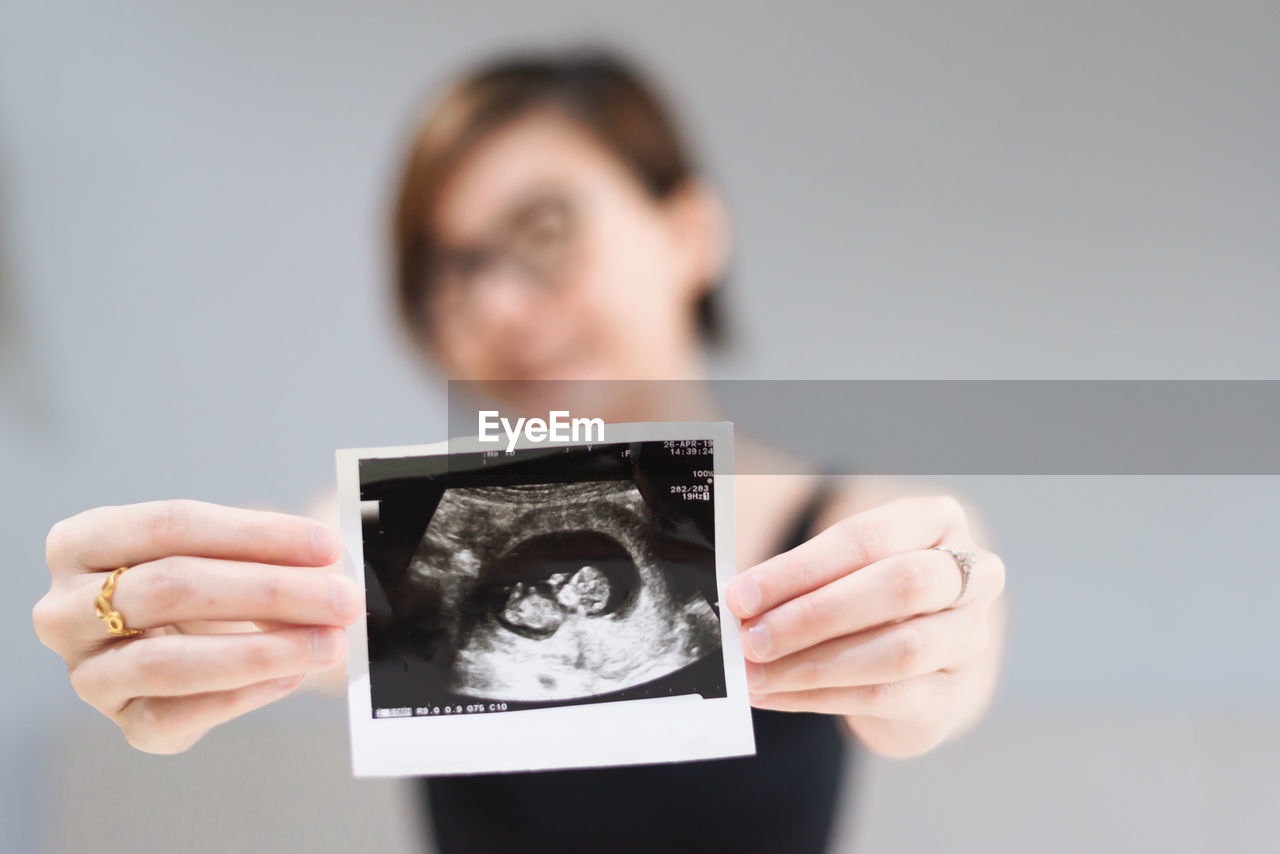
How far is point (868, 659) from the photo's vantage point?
0.75m

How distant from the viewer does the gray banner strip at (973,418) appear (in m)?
0.93

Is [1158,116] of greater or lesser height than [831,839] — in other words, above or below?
above

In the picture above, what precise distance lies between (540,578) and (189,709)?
33 cm

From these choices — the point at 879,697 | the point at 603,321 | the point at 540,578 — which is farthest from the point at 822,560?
the point at 603,321

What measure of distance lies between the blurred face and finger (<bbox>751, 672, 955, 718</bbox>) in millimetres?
372

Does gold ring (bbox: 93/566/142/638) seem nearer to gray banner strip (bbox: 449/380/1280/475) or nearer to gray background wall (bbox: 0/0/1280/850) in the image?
gray background wall (bbox: 0/0/1280/850)

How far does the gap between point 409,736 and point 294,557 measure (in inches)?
7.4

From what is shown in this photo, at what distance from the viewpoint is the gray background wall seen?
91 cm

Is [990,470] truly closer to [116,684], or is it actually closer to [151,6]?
[116,684]

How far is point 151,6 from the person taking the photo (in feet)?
2.98

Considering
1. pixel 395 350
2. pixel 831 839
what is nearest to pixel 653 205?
pixel 395 350

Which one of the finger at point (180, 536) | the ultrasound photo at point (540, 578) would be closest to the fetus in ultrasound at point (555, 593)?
the ultrasound photo at point (540, 578)

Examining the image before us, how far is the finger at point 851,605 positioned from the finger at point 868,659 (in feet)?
0.05

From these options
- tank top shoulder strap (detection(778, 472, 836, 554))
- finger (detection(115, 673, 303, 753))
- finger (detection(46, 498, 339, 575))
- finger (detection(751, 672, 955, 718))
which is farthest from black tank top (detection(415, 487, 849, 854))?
finger (detection(46, 498, 339, 575))
